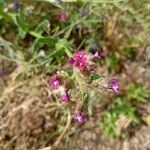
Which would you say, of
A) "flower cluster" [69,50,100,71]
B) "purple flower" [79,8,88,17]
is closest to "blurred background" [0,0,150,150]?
"purple flower" [79,8,88,17]

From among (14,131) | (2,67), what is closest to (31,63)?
(2,67)

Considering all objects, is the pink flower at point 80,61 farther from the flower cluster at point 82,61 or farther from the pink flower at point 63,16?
the pink flower at point 63,16

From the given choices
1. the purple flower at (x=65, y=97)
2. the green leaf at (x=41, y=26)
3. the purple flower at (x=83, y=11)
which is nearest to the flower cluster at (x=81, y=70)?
the purple flower at (x=65, y=97)

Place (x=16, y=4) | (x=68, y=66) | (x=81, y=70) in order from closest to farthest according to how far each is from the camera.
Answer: (x=81, y=70)
(x=16, y=4)
(x=68, y=66)

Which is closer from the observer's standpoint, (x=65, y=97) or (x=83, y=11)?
(x=65, y=97)

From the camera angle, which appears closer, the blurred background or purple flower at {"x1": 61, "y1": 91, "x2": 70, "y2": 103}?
purple flower at {"x1": 61, "y1": 91, "x2": 70, "y2": 103}

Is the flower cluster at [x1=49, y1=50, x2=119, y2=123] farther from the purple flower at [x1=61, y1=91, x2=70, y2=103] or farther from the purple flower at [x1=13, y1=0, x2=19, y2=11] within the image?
the purple flower at [x1=13, y1=0, x2=19, y2=11]

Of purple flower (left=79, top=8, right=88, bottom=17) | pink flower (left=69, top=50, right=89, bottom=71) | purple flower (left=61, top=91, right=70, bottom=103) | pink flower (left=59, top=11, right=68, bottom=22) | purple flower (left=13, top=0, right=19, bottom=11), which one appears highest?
pink flower (left=69, top=50, right=89, bottom=71)

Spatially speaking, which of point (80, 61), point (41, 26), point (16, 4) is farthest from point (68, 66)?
point (80, 61)

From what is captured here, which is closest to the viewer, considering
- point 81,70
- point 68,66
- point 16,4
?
point 81,70

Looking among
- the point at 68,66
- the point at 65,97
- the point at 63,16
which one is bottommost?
the point at 68,66

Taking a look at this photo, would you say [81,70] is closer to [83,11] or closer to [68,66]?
[68,66]
